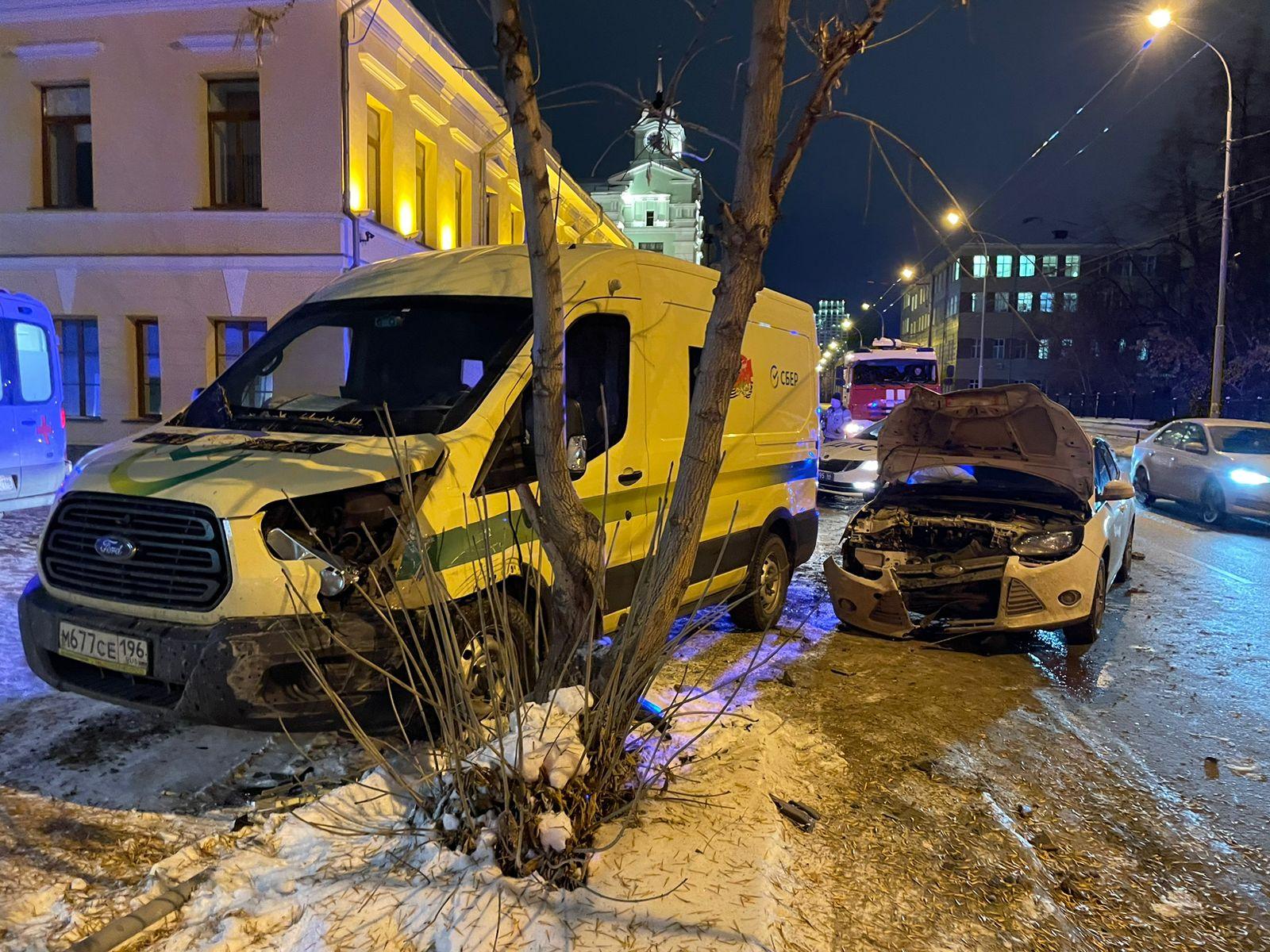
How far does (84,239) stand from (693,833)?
1729cm

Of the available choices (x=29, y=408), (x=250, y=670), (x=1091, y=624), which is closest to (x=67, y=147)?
(x=29, y=408)

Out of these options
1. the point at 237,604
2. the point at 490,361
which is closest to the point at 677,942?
the point at 237,604

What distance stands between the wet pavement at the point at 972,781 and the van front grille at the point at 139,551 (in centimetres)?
90

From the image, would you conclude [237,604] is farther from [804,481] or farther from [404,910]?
[804,481]

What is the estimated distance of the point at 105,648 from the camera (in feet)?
11.5

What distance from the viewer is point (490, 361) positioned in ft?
13.9

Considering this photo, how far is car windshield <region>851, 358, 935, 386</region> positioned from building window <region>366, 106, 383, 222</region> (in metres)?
16.0

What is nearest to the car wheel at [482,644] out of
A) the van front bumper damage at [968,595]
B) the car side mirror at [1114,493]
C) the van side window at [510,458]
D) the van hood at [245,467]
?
the van side window at [510,458]

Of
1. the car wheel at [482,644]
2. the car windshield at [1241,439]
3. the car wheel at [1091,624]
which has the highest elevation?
the car windshield at [1241,439]

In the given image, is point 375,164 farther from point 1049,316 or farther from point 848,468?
point 1049,316

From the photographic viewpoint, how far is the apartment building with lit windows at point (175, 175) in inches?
586

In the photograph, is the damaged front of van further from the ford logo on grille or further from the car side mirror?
the car side mirror

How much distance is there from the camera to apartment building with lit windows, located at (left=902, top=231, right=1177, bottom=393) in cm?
4566

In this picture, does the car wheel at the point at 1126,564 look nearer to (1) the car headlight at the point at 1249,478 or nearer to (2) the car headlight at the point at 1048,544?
(2) the car headlight at the point at 1048,544
